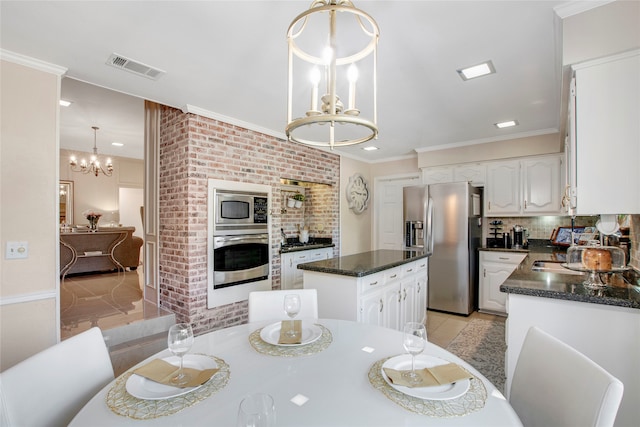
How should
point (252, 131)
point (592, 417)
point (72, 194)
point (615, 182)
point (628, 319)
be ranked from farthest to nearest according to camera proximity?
1. point (72, 194)
2. point (252, 131)
3. point (615, 182)
4. point (628, 319)
5. point (592, 417)

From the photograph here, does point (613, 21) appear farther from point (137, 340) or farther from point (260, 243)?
point (137, 340)

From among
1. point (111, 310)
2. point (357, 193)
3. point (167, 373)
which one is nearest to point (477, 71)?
point (167, 373)

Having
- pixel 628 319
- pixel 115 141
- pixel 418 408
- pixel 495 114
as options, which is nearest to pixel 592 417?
pixel 418 408

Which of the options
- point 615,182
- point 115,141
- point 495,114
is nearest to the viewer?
point 615,182

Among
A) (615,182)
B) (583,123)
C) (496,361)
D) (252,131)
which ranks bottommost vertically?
(496,361)

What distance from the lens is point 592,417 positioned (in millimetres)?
770

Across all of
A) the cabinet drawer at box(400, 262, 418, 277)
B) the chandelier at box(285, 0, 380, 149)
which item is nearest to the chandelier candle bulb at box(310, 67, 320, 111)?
the chandelier at box(285, 0, 380, 149)

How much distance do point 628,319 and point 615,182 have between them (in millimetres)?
713

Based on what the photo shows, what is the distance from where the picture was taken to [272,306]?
189 cm

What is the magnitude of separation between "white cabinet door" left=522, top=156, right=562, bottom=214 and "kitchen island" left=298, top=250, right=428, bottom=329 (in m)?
2.15

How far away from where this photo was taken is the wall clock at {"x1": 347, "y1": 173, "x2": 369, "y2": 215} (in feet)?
17.4

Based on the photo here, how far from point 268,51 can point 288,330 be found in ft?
5.95

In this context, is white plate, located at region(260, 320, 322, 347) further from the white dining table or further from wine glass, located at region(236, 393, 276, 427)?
wine glass, located at region(236, 393, 276, 427)

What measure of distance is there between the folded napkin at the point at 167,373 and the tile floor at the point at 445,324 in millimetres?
2739
